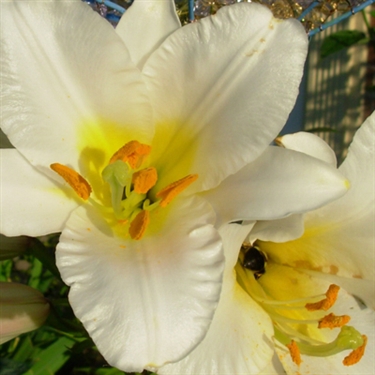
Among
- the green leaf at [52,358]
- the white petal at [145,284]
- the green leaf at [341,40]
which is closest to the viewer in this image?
the white petal at [145,284]

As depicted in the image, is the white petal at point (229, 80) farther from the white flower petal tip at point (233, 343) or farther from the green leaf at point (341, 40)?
the green leaf at point (341, 40)

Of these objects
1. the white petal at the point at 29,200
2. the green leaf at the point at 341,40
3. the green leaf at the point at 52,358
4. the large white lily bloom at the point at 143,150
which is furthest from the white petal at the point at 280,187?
the green leaf at the point at 341,40

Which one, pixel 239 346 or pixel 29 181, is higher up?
pixel 29 181

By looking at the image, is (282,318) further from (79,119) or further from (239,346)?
(79,119)

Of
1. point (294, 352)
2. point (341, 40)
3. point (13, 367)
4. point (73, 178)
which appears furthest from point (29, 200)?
point (341, 40)

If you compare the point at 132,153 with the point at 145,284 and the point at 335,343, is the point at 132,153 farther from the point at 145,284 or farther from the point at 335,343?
the point at 335,343

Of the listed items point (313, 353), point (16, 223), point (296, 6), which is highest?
point (296, 6)

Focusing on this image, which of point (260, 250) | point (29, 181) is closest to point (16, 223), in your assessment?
point (29, 181)
